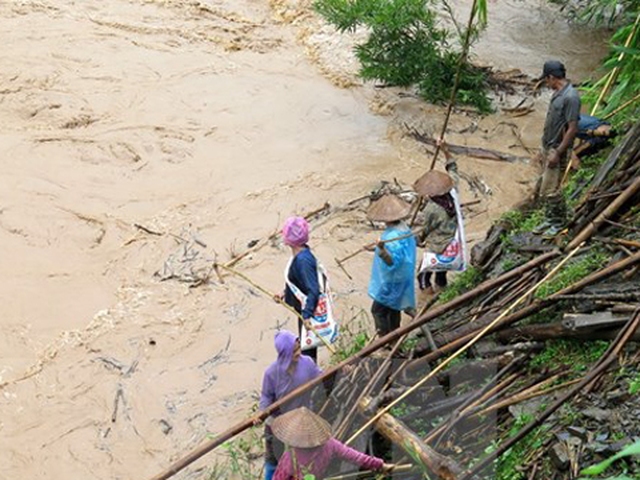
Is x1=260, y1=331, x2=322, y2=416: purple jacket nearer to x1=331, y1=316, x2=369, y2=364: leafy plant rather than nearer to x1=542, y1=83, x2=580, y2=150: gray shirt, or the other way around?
x1=331, y1=316, x2=369, y2=364: leafy plant

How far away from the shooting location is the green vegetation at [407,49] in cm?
1030

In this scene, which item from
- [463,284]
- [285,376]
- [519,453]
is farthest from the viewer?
[463,284]

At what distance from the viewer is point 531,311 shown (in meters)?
4.69

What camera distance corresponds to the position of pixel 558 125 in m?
7.15

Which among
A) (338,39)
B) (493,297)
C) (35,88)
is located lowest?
(35,88)

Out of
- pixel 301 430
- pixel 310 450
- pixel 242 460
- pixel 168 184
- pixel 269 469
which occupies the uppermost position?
pixel 301 430

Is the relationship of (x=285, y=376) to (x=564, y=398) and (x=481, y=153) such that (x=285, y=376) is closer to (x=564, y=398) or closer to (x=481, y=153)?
(x=564, y=398)

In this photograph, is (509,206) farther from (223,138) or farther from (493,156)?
(223,138)

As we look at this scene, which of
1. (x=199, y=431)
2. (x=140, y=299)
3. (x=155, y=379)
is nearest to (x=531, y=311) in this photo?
(x=199, y=431)

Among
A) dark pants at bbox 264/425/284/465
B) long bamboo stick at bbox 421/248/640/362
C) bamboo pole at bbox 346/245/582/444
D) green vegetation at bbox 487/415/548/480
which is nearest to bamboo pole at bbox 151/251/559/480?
bamboo pole at bbox 346/245/582/444

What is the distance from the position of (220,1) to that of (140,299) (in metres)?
7.75

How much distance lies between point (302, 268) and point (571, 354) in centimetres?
178

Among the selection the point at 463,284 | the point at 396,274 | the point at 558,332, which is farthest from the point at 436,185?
the point at 558,332

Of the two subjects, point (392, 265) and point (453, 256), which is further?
point (453, 256)
